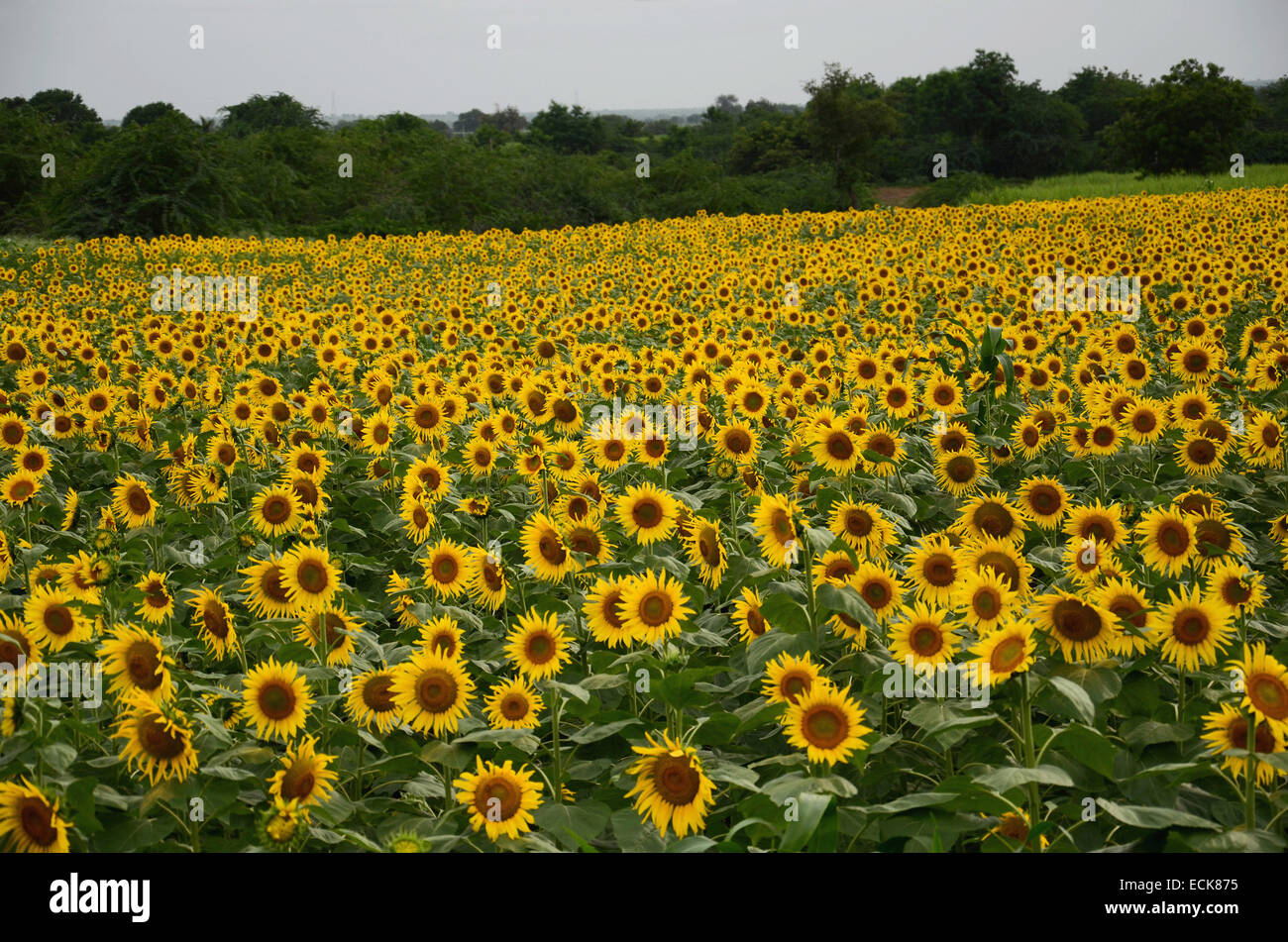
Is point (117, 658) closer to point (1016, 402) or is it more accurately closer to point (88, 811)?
point (88, 811)

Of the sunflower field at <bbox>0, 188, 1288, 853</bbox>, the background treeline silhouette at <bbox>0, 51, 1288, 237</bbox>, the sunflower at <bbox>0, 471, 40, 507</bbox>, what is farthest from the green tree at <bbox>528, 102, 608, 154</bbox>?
the sunflower at <bbox>0, 471, 40, 507</bbox>

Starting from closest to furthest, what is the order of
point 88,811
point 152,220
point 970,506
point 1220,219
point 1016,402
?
point 88,811 < point 970,506 < point 1016,402 < point 1220,219 < point 152,220

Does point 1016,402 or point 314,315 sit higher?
point 314,315

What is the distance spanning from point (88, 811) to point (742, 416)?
4551mm

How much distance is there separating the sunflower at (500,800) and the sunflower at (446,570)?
1.40 metres

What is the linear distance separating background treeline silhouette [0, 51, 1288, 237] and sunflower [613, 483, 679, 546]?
1095 inches

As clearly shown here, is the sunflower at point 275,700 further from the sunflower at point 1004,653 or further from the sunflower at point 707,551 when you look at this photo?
the sunflower at point 1004,653

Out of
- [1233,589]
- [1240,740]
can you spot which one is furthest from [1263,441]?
[1240,740]

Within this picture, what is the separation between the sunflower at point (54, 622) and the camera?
297 centimetres

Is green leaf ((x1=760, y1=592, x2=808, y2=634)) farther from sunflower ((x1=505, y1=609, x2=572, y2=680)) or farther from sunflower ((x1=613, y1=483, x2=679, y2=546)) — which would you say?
sunflower ((x1=613, y1=483, x2=679, y2=546))

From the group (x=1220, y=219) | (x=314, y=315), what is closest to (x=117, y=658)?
(x=314, y=315)

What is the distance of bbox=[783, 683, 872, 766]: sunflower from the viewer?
8.95ft

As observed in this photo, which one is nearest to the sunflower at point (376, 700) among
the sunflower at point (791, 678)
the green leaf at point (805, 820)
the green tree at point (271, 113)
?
the sunflower at point (791, 678)

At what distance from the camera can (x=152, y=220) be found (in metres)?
28.7
